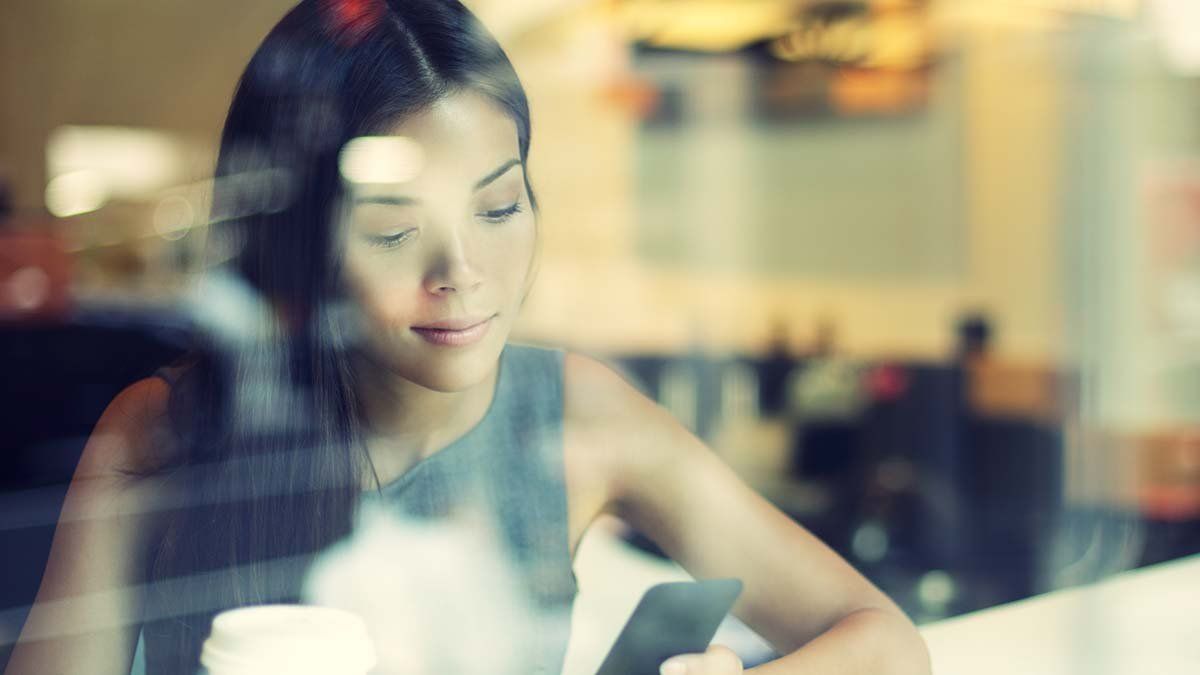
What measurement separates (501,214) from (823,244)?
15.0 feet

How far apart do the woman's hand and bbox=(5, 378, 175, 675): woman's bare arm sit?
388mm

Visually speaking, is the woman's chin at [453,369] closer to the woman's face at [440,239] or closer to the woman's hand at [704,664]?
the woman's face at [440,239]

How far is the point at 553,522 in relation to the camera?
3.10 feet

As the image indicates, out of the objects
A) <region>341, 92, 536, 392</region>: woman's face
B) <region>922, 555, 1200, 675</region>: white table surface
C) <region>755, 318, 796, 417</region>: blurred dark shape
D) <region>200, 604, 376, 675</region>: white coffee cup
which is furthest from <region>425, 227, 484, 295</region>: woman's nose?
<region>755, 318, 796, 417</region>: blurred dark shape

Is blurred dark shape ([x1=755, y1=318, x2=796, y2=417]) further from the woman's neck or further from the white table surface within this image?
the woman's neck

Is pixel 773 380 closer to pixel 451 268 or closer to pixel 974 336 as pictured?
pixel 974 336

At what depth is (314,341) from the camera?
0.82m

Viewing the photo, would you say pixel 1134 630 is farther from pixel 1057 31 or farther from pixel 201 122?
pixel 1057 31

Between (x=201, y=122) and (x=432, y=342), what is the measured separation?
0.27 m

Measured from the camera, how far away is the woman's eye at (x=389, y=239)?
80 centimetres

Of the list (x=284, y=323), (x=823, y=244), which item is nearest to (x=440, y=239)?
(x=284, y=323)

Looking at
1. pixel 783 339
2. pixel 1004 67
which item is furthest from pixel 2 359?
pixel 1004 67

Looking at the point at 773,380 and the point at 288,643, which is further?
the point at 773,380

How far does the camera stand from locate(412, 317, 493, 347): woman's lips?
821 millimetres
